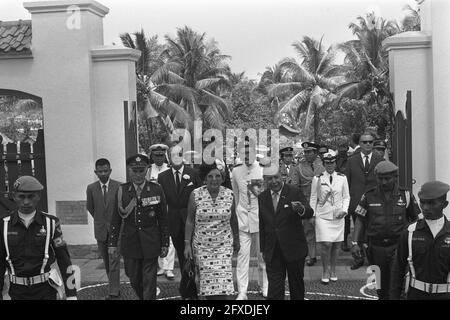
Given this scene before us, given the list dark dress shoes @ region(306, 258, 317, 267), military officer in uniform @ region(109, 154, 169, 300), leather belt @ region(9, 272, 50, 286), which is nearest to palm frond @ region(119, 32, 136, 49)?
dark dress shoes @ region(306, 258, 317, 267)

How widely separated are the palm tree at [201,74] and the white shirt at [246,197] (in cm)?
2287

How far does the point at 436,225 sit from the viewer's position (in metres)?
4.38

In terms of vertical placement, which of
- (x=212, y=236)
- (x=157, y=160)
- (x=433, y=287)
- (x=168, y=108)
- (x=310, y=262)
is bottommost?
(x=310, y=262)

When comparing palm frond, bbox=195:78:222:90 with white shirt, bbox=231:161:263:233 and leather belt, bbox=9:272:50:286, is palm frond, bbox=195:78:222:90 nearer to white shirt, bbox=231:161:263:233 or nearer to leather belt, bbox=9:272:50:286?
white shirt, bbox=231:161:263:233

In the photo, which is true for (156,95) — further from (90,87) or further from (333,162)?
(333,162)

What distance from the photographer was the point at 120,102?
9.92 metres

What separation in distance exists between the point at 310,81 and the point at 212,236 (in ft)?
99.3

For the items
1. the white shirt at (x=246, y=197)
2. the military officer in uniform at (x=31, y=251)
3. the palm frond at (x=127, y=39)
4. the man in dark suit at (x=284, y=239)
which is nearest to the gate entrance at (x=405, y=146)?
the white shirt at (x=246, y=197)

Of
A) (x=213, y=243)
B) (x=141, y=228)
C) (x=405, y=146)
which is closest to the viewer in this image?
(x=213, y=243)

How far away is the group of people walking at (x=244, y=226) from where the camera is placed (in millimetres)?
4512

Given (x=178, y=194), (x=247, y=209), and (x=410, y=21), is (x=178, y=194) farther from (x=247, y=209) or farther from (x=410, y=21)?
(x=410, y=21)

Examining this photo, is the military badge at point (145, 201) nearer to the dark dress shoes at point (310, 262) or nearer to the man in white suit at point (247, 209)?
the man in white suit at point (247, 209)

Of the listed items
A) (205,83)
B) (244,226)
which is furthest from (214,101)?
(244,226)
